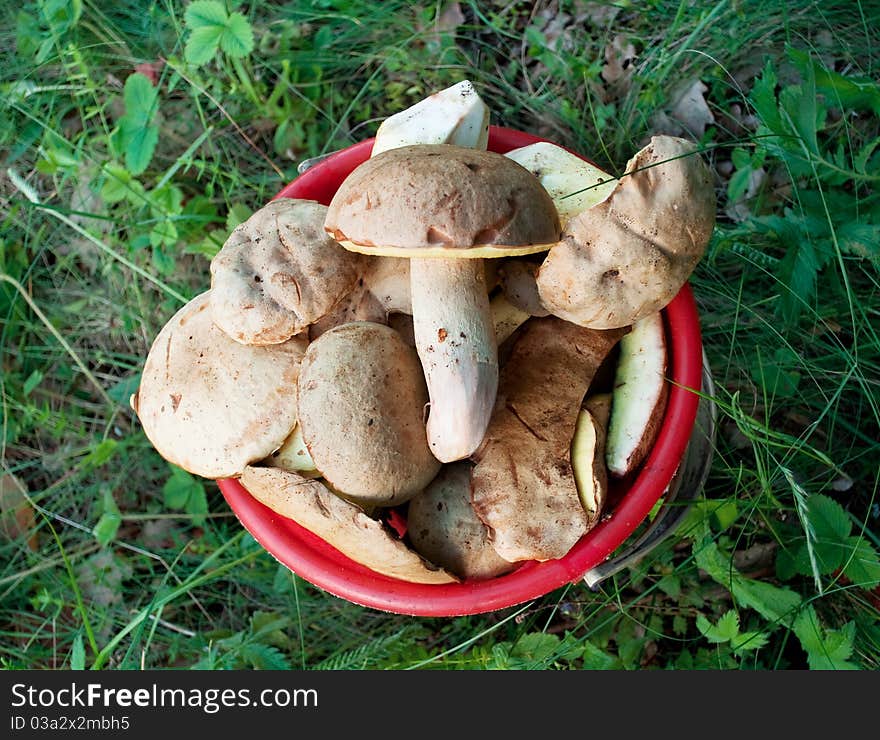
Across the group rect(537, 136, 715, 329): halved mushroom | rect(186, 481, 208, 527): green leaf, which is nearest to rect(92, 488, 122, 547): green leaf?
rect(186, 481, 208, 527): green leaf

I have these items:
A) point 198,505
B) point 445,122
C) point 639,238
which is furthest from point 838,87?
point 198,505

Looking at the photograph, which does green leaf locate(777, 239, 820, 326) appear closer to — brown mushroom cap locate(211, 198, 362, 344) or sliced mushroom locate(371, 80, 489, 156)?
sliced mushroom locate(371, 80, 489, 156)

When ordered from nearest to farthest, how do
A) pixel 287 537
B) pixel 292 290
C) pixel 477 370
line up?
pixel 477 370
pixel 292 290
pixel 287 537

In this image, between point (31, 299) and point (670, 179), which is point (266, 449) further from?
point (31, 299)

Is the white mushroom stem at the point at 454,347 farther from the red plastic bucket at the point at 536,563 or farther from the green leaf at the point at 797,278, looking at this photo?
the green leaf at the point at 797,278

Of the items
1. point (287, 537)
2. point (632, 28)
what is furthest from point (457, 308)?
point (632, 28)

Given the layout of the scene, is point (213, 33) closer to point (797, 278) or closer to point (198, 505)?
point (198, 505)
